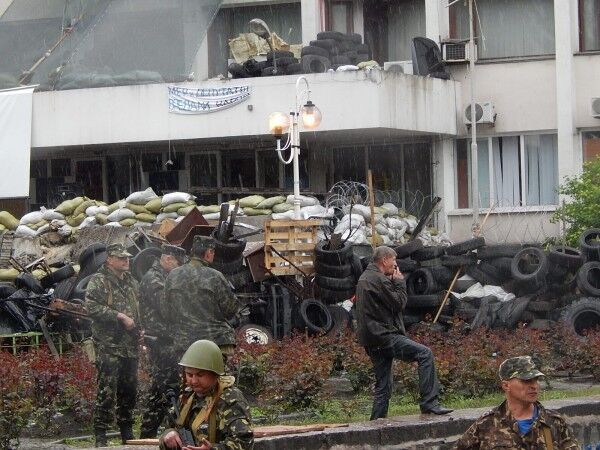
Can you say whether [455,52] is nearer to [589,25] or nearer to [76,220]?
[589,25]

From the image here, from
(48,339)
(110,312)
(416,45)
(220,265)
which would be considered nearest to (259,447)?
(110,312)

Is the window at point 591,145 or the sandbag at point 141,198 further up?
the window at point 591,145

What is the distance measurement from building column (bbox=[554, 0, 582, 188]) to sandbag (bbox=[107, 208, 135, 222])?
31.9 feet

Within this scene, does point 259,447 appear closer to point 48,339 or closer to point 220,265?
point 48,339

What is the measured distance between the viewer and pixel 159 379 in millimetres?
12820

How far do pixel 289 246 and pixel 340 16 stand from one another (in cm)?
1214

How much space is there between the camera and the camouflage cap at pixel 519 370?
8031 millimetres

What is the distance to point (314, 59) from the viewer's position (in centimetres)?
3269

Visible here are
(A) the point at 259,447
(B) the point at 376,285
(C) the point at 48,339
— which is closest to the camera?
(A) the point at 259,447

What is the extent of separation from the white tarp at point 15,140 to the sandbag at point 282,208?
6.73m

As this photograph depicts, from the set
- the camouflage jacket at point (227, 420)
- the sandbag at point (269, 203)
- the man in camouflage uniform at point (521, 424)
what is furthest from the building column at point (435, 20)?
the camouflage jacket at point (227, 420)

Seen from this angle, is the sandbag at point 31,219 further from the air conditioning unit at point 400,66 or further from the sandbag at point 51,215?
the air conditioning unit at point 400,66

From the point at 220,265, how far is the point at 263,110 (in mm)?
9236

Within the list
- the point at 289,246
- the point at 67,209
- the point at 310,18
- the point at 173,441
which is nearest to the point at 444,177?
the point at 310,18
